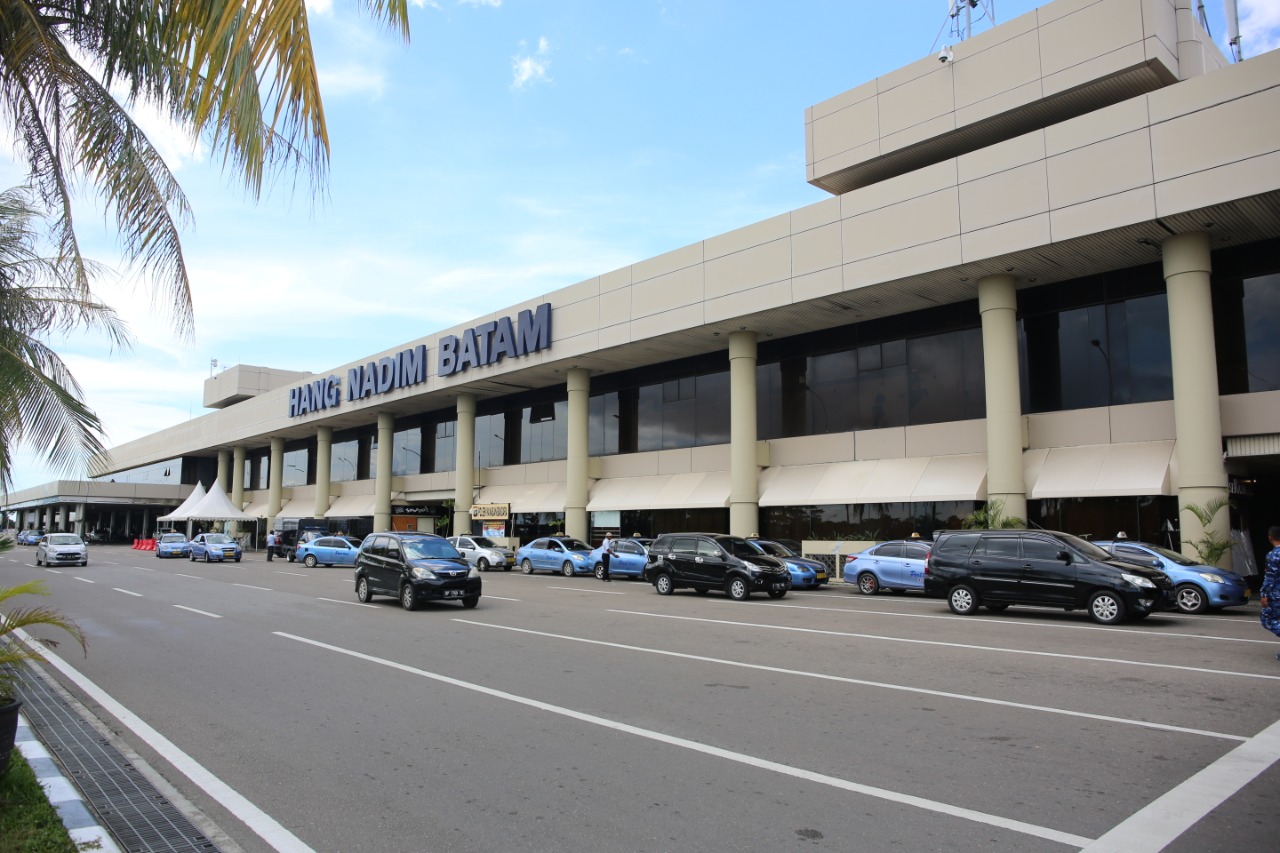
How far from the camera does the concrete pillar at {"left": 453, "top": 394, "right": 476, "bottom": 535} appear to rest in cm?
4450

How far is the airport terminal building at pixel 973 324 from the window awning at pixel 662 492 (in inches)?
6.2

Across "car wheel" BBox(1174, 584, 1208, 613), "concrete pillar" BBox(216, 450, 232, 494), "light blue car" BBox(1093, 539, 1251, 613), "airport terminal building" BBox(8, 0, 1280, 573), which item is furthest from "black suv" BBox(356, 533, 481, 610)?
"concrete pillar" BBox(216, 450, 232, 494)

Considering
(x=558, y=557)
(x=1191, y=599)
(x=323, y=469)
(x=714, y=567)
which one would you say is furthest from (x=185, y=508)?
(x=1191, y=599)

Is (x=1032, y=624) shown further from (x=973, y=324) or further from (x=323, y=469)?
(x=323, y=469)

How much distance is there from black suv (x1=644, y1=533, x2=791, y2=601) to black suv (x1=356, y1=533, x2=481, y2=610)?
5.89 m

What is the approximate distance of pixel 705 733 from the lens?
720 centimetres

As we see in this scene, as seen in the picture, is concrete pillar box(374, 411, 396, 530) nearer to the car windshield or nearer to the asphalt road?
the car windshield

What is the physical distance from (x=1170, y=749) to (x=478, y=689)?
6.65m

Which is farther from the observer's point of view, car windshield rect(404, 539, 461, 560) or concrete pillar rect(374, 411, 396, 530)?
concrete pillar rect(374, 411, 396, 530)

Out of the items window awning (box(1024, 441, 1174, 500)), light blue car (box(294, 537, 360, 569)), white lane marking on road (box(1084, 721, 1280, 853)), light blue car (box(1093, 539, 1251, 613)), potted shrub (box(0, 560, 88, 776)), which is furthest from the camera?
light blue car (box(294, 537, 360, 569))

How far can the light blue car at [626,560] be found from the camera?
94.4ft

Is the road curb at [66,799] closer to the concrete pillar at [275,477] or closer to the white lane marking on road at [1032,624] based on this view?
the white lane marking on road at [1032,624]

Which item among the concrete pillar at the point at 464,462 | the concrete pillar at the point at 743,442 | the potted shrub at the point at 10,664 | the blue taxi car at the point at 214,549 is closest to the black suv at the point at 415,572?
the potted shrub at the point at 10,664

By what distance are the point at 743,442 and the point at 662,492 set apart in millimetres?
5420
